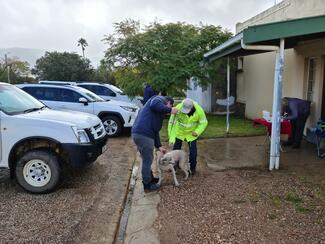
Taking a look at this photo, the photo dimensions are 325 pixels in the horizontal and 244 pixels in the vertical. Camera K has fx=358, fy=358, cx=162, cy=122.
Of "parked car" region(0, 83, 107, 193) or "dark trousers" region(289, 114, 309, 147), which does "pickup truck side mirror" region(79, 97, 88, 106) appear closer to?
"parked car" region(0, 83, 107, 193)

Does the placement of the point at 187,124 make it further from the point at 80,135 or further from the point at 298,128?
the point at 298,128

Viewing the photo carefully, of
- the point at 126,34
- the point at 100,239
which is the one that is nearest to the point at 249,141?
the point at 100,239

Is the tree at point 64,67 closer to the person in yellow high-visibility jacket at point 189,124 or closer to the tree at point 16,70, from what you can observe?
the tree at point 16,70

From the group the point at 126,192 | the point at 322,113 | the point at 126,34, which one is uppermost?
the point at 126,34

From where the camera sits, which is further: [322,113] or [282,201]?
[322,113]

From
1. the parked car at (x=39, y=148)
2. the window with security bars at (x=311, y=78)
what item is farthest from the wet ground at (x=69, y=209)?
the window with security bars at (x=311, y=78)

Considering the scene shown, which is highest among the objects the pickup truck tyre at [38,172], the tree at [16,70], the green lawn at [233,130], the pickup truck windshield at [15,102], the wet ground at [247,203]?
the tree at [16,70]

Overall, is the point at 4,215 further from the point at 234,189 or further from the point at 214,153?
the point at 214,153

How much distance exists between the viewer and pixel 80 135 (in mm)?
5789

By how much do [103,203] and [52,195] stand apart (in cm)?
90

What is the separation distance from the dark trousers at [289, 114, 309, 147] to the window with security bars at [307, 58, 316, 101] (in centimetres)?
130

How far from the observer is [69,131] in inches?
224

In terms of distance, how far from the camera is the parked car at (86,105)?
10.9 metres

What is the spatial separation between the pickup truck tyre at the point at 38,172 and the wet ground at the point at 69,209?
15 centimetres
